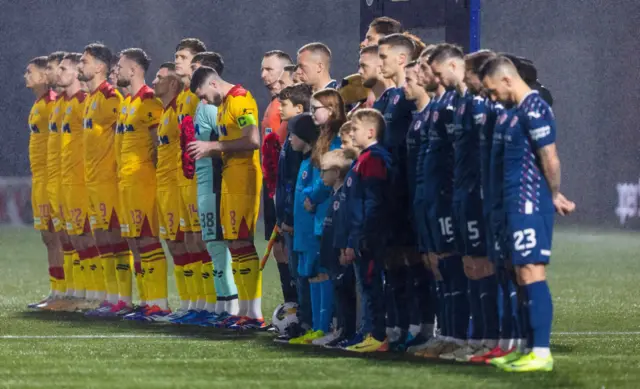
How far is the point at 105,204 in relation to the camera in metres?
11.2

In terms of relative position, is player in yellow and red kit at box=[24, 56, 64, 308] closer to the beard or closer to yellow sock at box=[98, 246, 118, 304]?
yellow sock at box=[98, 246, 118, 304]

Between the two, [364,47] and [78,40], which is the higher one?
[78,40]

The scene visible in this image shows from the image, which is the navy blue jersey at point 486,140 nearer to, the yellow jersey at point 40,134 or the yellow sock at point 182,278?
the yellow sock at point 182,278

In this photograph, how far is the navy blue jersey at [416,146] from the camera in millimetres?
7527

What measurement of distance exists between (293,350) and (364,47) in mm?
1880

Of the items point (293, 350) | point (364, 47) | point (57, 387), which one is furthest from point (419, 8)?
point (57, 387)

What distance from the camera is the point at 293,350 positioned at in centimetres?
813

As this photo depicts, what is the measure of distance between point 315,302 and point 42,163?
448cm

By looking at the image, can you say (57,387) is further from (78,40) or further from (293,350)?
(78,40)

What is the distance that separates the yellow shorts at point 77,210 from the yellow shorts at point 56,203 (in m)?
0.22

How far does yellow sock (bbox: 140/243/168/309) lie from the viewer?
35.1 feet

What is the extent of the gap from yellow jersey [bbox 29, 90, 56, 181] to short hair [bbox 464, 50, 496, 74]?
5.83m

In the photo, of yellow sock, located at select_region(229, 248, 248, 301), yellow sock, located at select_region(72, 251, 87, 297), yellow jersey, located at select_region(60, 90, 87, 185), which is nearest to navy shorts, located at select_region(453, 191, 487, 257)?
yellow sock, located at select_region(229, 248, 248, 301)

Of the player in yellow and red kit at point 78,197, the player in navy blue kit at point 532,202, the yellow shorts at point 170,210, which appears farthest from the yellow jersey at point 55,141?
the player in navy blue kit at point 532,202
